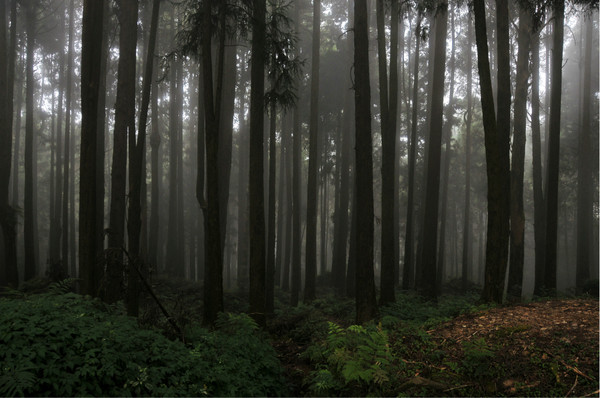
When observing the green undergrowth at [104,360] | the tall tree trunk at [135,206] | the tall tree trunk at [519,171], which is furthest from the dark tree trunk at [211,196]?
the tall tree trunk at [519,171]

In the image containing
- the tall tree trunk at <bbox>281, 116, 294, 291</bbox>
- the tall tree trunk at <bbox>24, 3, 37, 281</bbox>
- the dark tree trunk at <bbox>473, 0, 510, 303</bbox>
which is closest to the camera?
the dark tree trunk at <bbox>473, 0, 510, 303</bbox>

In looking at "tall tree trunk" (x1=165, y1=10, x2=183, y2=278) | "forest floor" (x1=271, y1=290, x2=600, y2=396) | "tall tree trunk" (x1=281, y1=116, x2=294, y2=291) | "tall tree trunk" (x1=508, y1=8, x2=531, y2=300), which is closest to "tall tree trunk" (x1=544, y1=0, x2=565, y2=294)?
"tall tree trunk" (x1=508, y1=8, x2=531, y2=300)

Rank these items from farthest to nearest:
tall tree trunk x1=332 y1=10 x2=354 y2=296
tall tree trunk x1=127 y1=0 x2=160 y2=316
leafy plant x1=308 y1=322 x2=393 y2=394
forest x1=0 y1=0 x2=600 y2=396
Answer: tall tree trunk x1=332 y1=10 x2=354 y2=296 → tall tree trunk x1=127 y1=0 x2=160 y2=316 → leafy plant x1=308 y1=322 x2=393 y2=394 → forest x1=0 y1=0 x2=600 y2=396

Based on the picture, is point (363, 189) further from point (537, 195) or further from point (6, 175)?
point (6, 175)

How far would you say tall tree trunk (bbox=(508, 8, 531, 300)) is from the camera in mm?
12266

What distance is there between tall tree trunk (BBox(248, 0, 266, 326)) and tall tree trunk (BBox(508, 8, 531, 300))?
724 centimetres

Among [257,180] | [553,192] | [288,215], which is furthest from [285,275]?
[553,192]

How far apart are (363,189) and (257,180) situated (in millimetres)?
2599

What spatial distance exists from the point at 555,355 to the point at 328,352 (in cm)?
320

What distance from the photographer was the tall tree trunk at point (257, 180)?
31.7 feet

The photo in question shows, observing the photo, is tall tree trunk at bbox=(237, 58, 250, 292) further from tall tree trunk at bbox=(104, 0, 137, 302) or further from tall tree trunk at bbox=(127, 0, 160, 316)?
tall tree trunk at bbox=(127, 0, 160, 316)

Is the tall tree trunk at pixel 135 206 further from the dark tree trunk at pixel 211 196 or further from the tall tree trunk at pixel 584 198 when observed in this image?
the tall tree trunk at pixel 584 198

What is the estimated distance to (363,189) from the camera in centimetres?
898

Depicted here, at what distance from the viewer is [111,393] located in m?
4.37
